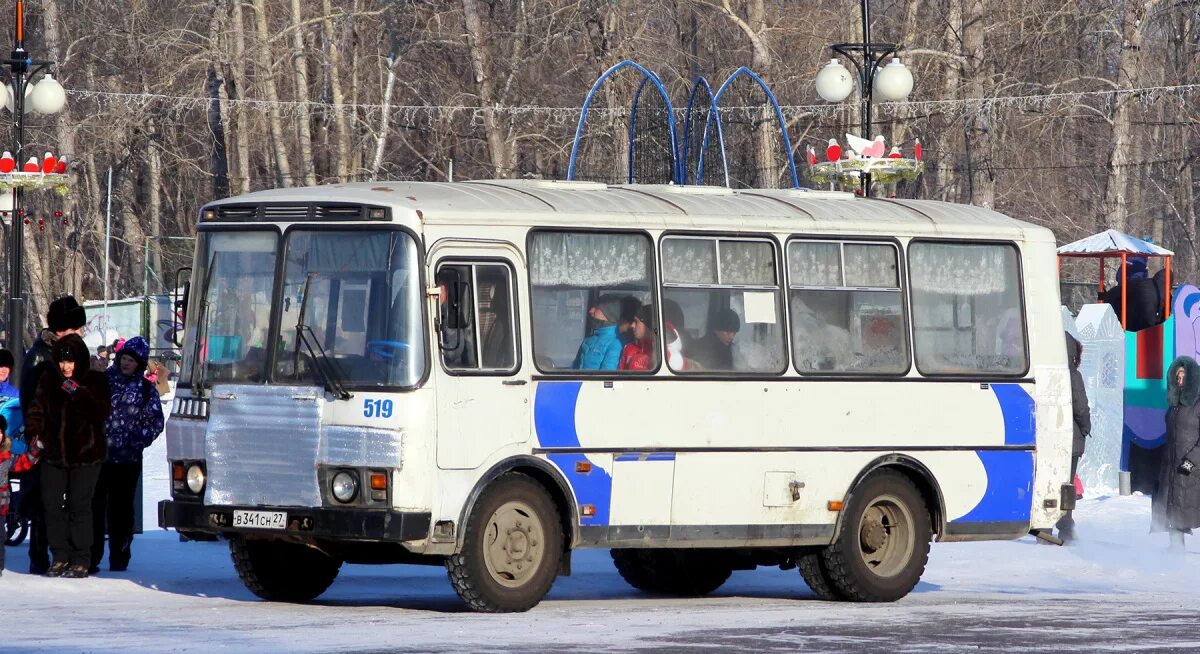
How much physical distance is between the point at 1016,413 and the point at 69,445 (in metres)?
6.30

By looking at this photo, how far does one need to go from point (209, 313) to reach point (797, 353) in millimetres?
3718

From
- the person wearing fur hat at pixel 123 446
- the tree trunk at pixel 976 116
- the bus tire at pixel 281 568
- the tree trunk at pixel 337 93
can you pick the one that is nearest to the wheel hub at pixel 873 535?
the bus tire at pixel 281 568

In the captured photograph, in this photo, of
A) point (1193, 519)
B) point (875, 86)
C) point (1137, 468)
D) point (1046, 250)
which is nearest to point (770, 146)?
point (875, 86)

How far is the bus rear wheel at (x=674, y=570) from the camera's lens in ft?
48.0

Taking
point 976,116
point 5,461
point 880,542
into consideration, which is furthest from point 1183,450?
point 976,116

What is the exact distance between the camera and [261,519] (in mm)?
11930

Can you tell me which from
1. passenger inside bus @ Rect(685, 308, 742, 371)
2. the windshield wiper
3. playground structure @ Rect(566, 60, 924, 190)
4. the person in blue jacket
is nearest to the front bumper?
the windshield wiper

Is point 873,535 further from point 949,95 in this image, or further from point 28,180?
point 949,95

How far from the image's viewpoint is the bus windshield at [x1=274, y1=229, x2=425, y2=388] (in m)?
11.8

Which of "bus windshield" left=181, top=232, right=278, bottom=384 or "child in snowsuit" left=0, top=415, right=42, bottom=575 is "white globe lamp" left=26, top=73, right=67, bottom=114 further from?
"bus windshield" left=181, top=232, right=278, bottom=384

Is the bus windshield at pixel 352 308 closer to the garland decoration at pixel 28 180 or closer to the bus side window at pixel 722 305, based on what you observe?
the bus side window at pixel 722 305

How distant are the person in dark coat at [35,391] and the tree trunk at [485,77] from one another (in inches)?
1244

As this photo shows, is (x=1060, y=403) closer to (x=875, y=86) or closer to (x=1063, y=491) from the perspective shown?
(x=1063, y=491)

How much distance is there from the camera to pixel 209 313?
12.4 meters
